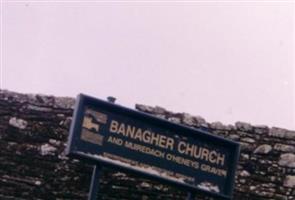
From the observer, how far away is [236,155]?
17.4 feet

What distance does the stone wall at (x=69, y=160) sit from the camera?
6473 mm

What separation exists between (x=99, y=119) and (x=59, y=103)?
213 centimetres

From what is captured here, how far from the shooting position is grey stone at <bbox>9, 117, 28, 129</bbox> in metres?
6.72

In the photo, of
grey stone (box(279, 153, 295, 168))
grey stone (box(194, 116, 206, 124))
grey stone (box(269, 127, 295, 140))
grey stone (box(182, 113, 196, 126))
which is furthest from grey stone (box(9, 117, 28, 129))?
grey stone (box(279, 153, 295, 168))

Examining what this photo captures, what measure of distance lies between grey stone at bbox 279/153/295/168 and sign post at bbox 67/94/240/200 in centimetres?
175

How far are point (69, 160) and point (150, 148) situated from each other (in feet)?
6.31

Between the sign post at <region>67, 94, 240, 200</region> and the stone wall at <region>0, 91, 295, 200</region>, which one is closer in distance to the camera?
the sign post at <region>67, 94, 240, 200</region>

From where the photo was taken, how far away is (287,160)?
6883 millimetres

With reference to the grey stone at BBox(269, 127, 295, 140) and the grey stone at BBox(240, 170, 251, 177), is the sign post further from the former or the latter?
the grey stone at BBox(269, 127, 295, 140)

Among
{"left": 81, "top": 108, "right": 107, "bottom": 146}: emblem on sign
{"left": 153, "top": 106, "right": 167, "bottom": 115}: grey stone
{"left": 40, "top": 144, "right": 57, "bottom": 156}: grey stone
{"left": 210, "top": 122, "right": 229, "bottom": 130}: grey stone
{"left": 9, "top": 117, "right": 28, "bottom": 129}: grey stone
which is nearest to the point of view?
{"left": 81, "top": 108, "right": 107, "bottom": 146}: emblem on sign

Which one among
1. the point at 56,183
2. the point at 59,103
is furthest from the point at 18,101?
the point at 56,183

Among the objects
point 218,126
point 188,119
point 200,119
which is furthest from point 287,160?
point 188,119

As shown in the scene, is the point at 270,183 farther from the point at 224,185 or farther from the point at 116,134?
the point at 116,134

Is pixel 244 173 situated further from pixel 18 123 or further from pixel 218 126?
pixel 18 123
